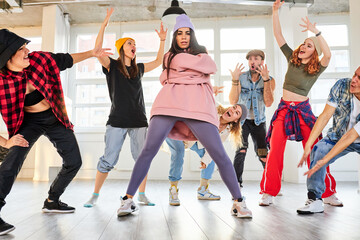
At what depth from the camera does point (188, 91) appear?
78.2 inches

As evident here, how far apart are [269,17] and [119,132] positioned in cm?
454

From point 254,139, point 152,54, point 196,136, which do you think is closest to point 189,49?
point 196,136

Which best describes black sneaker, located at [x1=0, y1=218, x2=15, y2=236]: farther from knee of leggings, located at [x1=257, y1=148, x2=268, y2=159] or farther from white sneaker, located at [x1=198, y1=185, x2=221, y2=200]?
knee of leggings, located at [x1=257, y1=148, x2=268, y2=159]

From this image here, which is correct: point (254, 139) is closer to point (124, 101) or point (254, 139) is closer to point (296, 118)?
point (296, 118)

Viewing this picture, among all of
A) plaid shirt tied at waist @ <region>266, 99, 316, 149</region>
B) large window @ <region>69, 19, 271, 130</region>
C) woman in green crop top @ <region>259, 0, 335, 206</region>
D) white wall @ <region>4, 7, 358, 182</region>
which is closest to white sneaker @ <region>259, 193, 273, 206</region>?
woman in green crop top @ <region>259, 0, 335, 206</region>

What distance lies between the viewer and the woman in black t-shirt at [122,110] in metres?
2.69

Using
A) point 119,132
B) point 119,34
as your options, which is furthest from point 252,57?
point 119,34

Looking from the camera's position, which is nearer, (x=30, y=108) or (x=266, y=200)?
(x=30, y=108)

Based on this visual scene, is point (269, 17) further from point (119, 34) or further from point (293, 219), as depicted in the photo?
point (293, 219)

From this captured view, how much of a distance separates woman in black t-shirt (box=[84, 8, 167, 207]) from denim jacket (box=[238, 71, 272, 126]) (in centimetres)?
112

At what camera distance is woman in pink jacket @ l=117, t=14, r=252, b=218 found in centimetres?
196

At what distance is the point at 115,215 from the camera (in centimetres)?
223

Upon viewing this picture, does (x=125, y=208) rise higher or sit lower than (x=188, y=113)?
lower

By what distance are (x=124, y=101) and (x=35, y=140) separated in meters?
0.82
